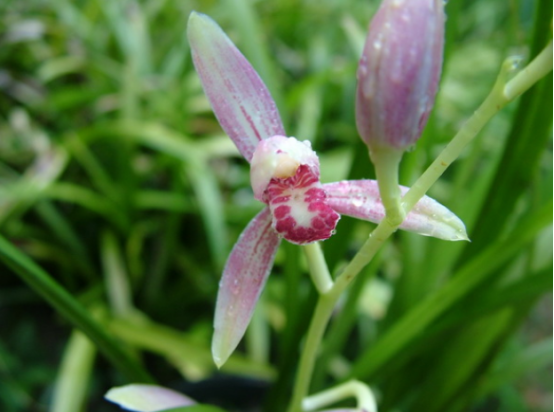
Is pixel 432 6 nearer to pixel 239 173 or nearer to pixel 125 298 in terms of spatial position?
pixel 125 298

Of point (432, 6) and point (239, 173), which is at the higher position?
point (239, 173)

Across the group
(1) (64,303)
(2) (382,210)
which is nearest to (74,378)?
(1) (64,303)

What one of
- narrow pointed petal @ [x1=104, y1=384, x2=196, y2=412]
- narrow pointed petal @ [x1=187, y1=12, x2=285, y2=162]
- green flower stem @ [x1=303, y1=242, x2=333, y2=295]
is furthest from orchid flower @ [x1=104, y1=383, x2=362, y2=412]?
narrow pointed petal @ [x1=187, y1=12, x2=285, y2=162]

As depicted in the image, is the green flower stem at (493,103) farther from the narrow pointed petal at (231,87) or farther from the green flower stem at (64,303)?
the green flower stem at (64,303)

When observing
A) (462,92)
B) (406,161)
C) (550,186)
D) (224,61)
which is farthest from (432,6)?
(462,92)

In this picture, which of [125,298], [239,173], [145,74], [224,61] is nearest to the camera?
[224,61]

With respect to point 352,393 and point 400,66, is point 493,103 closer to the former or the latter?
point 400,66
